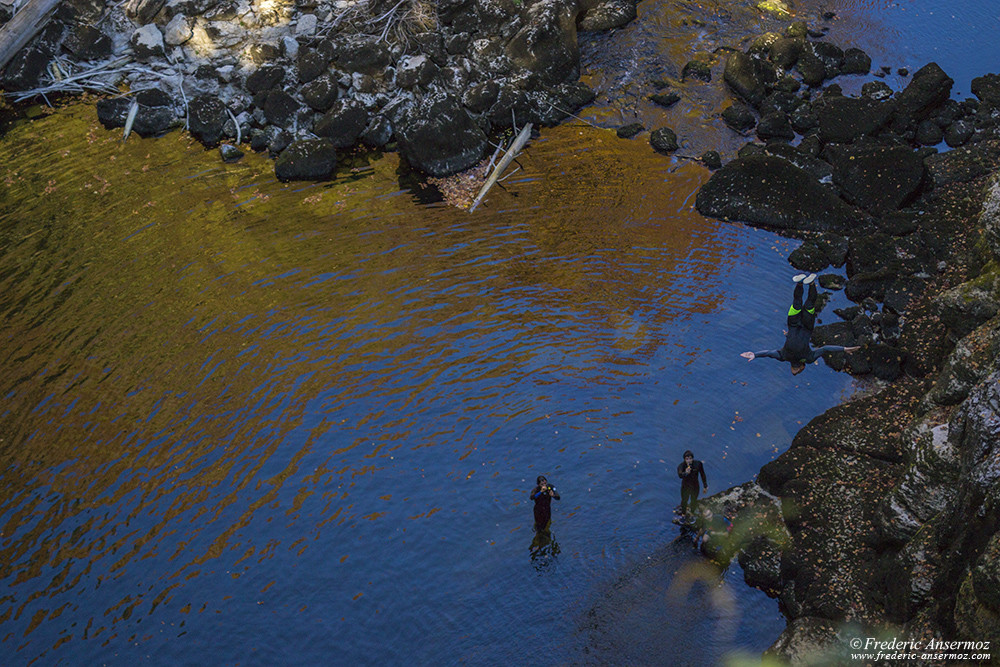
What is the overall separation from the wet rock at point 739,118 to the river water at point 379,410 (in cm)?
75

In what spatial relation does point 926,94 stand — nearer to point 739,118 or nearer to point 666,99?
point 739,118

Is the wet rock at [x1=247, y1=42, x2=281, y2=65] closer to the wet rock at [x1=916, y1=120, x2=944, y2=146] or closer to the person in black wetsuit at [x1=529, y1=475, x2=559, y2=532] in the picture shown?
the person in black wetsuit at [x1=529, y1=475, x2=559, y2=532]

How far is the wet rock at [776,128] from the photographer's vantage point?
29.7 metres

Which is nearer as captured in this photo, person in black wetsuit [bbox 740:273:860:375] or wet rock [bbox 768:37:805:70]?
person in black wetsuit [bbox 740:273:860:375]

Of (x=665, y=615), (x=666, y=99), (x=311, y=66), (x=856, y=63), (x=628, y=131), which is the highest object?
(x=311, y=66)

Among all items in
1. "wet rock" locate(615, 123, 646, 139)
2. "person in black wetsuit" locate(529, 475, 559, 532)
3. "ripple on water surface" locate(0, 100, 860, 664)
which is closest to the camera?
"ripple on water surface" locate(0, 100, 860, 664)

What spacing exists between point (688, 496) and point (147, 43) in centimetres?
3125

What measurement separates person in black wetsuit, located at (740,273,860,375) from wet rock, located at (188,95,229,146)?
76.1ft

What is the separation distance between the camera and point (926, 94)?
29.6m

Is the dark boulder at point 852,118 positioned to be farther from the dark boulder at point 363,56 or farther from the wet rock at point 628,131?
the dark boulder at point 363,56

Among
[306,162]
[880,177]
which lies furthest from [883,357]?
[306,162]

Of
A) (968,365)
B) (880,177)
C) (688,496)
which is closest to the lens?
(968,365)

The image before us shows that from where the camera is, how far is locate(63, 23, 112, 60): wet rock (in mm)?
35781

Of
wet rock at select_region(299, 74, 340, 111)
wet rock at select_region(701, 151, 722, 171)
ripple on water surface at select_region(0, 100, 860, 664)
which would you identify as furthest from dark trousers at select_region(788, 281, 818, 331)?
wet rock at select_region(299, 74, 340, 111)
